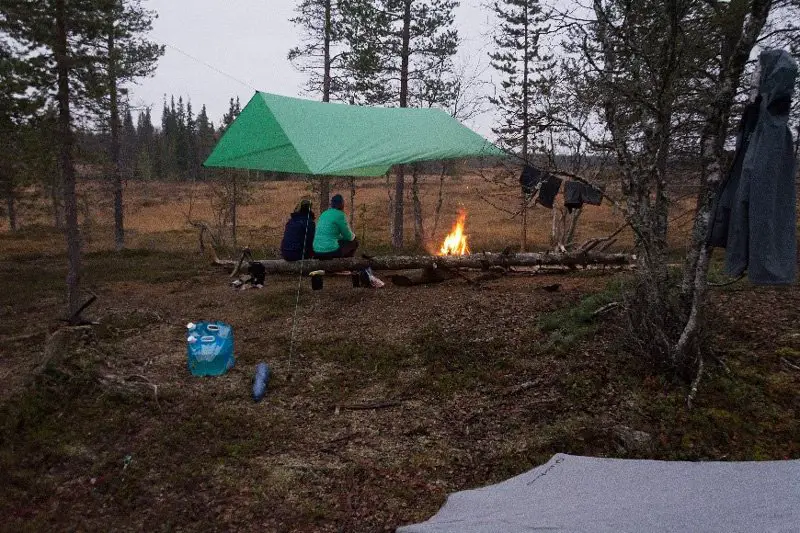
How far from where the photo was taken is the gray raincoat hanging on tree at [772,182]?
10.3ft

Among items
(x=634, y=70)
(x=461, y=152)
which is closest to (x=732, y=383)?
(x=634, y=70)

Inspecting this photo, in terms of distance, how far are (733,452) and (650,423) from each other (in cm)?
57

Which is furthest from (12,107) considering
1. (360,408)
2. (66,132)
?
(360,408)

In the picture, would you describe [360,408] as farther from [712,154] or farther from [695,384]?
[712,154]

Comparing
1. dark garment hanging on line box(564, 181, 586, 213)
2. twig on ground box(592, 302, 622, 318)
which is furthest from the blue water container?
dark garment hanging on line box(564, 181, 586, 213)

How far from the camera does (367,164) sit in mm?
7219

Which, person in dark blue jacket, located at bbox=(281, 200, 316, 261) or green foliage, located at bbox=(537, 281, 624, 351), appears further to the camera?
person in dark blue jacket, located at bbox=(281, 200, 316, 261)

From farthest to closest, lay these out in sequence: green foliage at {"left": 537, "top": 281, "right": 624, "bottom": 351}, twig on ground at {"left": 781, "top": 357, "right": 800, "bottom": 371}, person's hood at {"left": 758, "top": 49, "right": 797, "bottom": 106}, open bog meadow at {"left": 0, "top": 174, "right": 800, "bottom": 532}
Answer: green foliage at {"left": 537, "top": 281, "right": 624, "bottom": 351}, twig on ground at {"left": 781, "top": 357, "right": 800, "bottom": 371}, open bog meadow at {"left": 0, "top": 174, "right": 800, "bottom": 532}, person's hood at {"left": 758, "top": 49, "right": 797, "bottom": 106}

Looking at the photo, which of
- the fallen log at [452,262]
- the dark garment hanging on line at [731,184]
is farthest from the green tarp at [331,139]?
the dark garment hanging on line at [731,184]

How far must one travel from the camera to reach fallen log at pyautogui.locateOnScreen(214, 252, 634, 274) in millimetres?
8606

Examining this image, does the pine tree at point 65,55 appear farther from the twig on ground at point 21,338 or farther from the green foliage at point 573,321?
the green foliage at point 573,321

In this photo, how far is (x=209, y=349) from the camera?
5516 millimetres

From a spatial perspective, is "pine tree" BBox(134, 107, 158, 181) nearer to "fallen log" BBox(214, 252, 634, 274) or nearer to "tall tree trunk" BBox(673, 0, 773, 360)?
"fallen log" BBox(214, 252, 634, 274)

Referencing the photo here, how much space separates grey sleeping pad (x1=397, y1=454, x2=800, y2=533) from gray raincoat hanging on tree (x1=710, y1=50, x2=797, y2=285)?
4.86 ft
